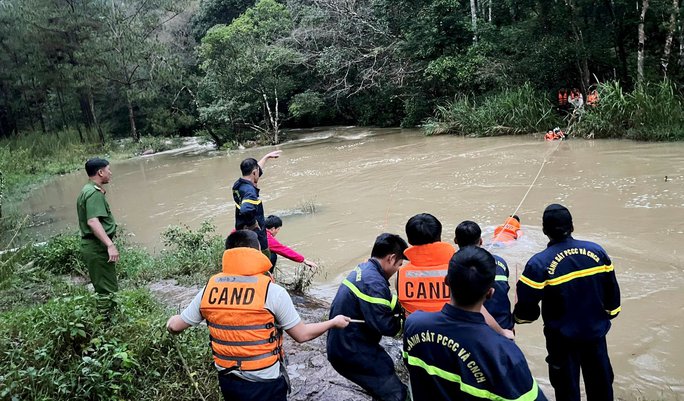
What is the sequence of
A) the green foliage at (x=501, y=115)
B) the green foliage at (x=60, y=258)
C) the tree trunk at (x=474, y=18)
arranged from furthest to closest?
the tree trunk at (x=474, y=18), the green foliage at (x=501, y=115), the green foliage at (x=60, y=258)

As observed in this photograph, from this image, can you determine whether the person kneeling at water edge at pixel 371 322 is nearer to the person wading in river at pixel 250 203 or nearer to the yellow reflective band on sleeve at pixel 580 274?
the yellow reflective band on sleeve at pixel 580 274

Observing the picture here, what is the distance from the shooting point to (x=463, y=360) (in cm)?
181

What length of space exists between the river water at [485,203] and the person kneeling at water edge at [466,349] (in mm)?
2545

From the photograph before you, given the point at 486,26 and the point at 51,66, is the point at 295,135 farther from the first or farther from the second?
→ the point at 51,66

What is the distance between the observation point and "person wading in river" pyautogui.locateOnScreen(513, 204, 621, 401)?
2898mm

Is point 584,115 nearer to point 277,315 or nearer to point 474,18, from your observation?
point 474,18

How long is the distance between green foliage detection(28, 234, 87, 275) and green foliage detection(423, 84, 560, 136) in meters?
14.9

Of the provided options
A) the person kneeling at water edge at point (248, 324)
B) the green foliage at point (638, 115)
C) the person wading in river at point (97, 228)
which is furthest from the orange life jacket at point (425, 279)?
the green foliage at point (638, 115)

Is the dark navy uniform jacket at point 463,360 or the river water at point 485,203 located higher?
the dark navy uniform jacket at point 463,360

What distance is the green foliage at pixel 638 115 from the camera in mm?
13742

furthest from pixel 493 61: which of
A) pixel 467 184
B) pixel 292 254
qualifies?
pixel 292 254

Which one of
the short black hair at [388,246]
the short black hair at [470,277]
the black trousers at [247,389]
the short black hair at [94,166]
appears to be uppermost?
the short black hair at [94,166]

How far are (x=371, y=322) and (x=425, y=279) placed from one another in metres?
0.37

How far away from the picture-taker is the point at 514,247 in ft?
23.2
